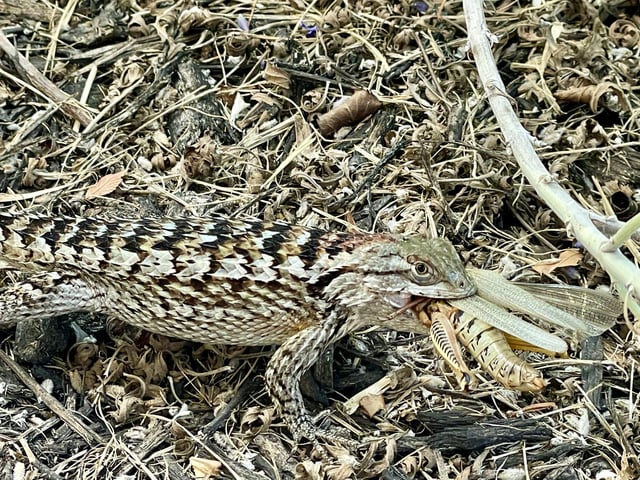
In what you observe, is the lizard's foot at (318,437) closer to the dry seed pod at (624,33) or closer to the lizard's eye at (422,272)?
the lizard's eye at (422,272)

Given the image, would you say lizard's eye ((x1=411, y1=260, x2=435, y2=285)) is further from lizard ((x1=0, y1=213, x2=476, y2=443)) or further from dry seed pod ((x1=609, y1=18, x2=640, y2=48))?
dry seed pod ((x1=609, y1=18, x2=640, y2=48))

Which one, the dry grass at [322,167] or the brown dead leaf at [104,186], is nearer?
the dry grass at [322,167]

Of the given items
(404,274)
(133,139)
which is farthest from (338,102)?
(404,274)

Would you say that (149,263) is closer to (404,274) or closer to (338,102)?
(404,274)

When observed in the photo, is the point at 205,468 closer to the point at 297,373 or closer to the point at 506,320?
the point at 297,373

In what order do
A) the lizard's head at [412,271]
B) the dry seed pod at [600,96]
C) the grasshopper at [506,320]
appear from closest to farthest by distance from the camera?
the grasshopper at [506,320]
the lizard's head at [412,271]
the dry seed pod at [600,96]

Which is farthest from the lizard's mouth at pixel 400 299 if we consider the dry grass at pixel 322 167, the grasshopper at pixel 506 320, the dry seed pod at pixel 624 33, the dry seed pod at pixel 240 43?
the dry seed pod at pixel 624 33
